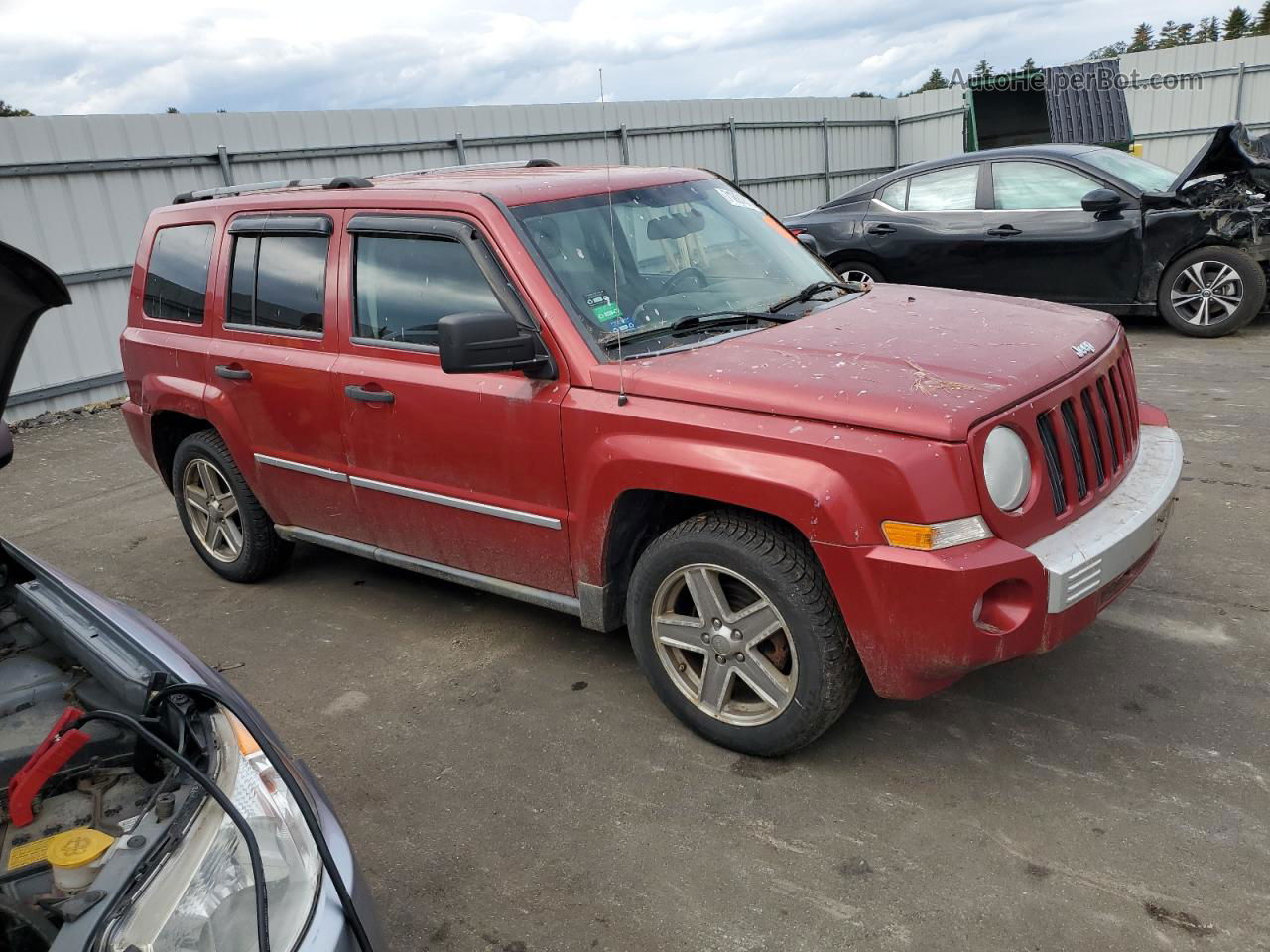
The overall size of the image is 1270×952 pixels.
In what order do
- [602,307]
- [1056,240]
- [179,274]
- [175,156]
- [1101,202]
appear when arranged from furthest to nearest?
1. [175,156]
2. [1056,240]
3. [1101,202]
4. [179,274]
5. [602,307]

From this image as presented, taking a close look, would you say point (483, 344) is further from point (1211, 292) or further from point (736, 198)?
point (1211, 292)

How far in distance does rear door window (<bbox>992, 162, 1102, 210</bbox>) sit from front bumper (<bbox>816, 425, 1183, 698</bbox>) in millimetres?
6630

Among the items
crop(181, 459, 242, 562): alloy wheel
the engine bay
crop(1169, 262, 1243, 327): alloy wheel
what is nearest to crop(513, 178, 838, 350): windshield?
the engine bay

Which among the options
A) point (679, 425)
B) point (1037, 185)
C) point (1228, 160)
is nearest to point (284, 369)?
point (679, 425)

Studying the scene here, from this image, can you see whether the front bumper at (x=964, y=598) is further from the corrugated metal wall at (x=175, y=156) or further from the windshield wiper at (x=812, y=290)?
the corrugated metal wall at (x=175, y=156)

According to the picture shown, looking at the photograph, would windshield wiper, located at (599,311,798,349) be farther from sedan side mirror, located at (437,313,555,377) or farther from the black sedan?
the black sedan

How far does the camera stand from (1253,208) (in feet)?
27.2

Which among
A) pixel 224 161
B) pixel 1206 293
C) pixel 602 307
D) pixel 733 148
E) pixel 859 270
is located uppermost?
pixel 224 161

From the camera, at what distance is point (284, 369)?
4.36m

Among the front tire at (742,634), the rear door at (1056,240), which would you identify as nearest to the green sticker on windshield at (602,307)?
the front tire at (742,634)

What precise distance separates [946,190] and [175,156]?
24.8ft

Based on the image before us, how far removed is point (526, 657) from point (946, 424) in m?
2.10

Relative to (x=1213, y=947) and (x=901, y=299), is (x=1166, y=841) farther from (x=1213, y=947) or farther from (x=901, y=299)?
(x=901, y=299)

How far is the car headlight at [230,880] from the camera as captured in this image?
→ 1.68 m
